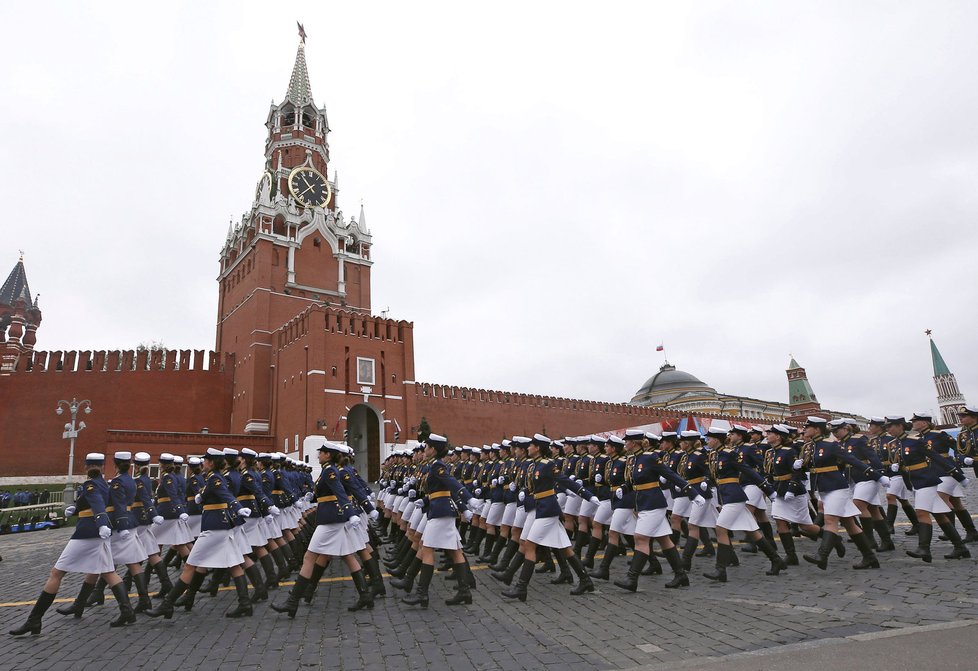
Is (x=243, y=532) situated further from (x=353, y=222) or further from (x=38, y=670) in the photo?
(x=353, y=222)

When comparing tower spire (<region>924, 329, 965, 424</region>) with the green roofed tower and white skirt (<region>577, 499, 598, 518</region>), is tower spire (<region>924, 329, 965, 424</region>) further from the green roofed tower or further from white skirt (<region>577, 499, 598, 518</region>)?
white skirt (<region>577, 499, 598, 518</region>)

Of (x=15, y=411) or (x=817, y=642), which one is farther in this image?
(x=15, y=411)

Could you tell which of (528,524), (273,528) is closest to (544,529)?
(528,524)

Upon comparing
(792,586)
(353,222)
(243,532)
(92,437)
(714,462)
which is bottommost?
(792,586)

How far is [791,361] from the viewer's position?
3118 inches

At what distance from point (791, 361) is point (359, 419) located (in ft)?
219

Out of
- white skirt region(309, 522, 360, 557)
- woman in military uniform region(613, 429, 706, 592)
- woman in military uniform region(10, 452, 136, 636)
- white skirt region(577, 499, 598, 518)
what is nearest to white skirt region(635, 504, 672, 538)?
woman in military uniform region(613, 429, 706, 592)

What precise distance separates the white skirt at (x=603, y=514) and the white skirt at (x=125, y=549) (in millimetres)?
5985

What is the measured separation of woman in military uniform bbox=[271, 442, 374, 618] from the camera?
20.5ft

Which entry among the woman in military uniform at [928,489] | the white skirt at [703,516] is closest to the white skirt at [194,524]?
the white skirt at [703,516]

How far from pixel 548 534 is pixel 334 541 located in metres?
2.48

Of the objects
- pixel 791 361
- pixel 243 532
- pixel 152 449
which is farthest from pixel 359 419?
→ pixel 791 361

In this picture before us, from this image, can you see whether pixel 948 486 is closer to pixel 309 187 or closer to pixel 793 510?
pixel 793 510

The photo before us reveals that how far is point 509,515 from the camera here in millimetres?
8484
